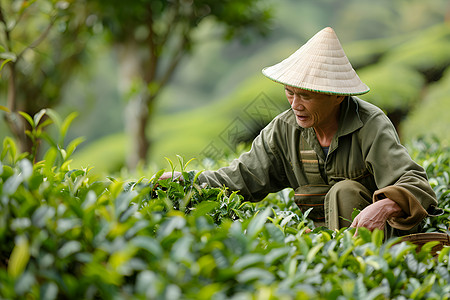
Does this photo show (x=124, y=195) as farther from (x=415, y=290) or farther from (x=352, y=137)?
(x=352, y=137)

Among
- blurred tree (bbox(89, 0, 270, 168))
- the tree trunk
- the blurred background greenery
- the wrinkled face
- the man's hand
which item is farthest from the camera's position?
the tree trunk

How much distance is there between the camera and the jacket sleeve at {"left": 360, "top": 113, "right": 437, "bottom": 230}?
174 centimetres

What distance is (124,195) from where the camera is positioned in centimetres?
121

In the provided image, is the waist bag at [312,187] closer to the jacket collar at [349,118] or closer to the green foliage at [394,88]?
the jacket collar at [349,118]

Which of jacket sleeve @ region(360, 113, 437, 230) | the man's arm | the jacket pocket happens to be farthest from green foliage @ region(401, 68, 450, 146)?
the man's arm

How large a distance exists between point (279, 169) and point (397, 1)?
43.5 feet

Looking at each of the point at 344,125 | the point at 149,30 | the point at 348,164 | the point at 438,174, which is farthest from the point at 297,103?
the point at 149,30

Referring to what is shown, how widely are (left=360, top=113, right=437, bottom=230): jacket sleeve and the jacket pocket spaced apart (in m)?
0.26

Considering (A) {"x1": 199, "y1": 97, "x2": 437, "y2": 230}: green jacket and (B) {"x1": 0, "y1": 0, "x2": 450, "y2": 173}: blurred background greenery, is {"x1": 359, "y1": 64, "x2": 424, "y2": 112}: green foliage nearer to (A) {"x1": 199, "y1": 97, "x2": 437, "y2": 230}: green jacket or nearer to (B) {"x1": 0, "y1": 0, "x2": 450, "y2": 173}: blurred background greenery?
(B) {"x1": 0, "y1": 0, "x2": 450, "y2": 173}: blurred background greenery

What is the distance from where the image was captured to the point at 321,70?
73.5 inches

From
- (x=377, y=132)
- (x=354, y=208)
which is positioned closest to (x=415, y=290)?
(x=354, y=208)

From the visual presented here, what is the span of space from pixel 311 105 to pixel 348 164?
0.94 ft

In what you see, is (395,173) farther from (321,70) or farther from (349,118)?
(321,70)

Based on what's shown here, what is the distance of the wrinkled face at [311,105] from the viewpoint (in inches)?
74.7
